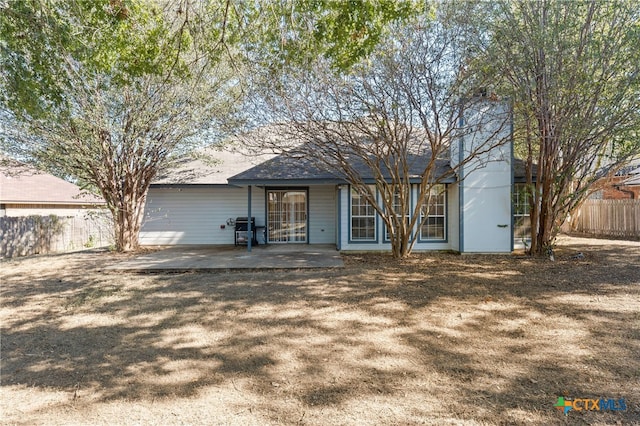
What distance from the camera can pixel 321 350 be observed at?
401 cm

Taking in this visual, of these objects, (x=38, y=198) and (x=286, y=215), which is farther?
(x=38, y=198)

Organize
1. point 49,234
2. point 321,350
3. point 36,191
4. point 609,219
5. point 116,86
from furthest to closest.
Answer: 1. point 36,191
2. point 609,219
3. point 49,234
4. point 116,86
5. point 321,350

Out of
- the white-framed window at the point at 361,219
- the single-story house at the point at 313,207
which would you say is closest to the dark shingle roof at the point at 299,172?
the single-story house at the point at 313,207

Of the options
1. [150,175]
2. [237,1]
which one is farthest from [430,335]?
[150,175]

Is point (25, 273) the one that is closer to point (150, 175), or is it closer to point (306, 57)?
point (150, 175)

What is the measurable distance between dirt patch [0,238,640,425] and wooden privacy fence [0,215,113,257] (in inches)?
223

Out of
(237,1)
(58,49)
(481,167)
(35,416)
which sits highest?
(237,1)

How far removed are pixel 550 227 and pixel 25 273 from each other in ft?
44.0

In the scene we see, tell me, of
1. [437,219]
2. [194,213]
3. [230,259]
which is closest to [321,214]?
[437,219]

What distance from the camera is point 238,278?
776 centimetres

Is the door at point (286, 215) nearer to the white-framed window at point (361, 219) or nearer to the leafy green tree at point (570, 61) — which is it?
A: the white-framed window at point (361, 219)

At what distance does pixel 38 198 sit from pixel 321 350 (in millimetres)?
19165

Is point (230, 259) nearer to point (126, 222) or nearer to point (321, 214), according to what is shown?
point (126, 222)

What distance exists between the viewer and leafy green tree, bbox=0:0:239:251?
5.03 metres
